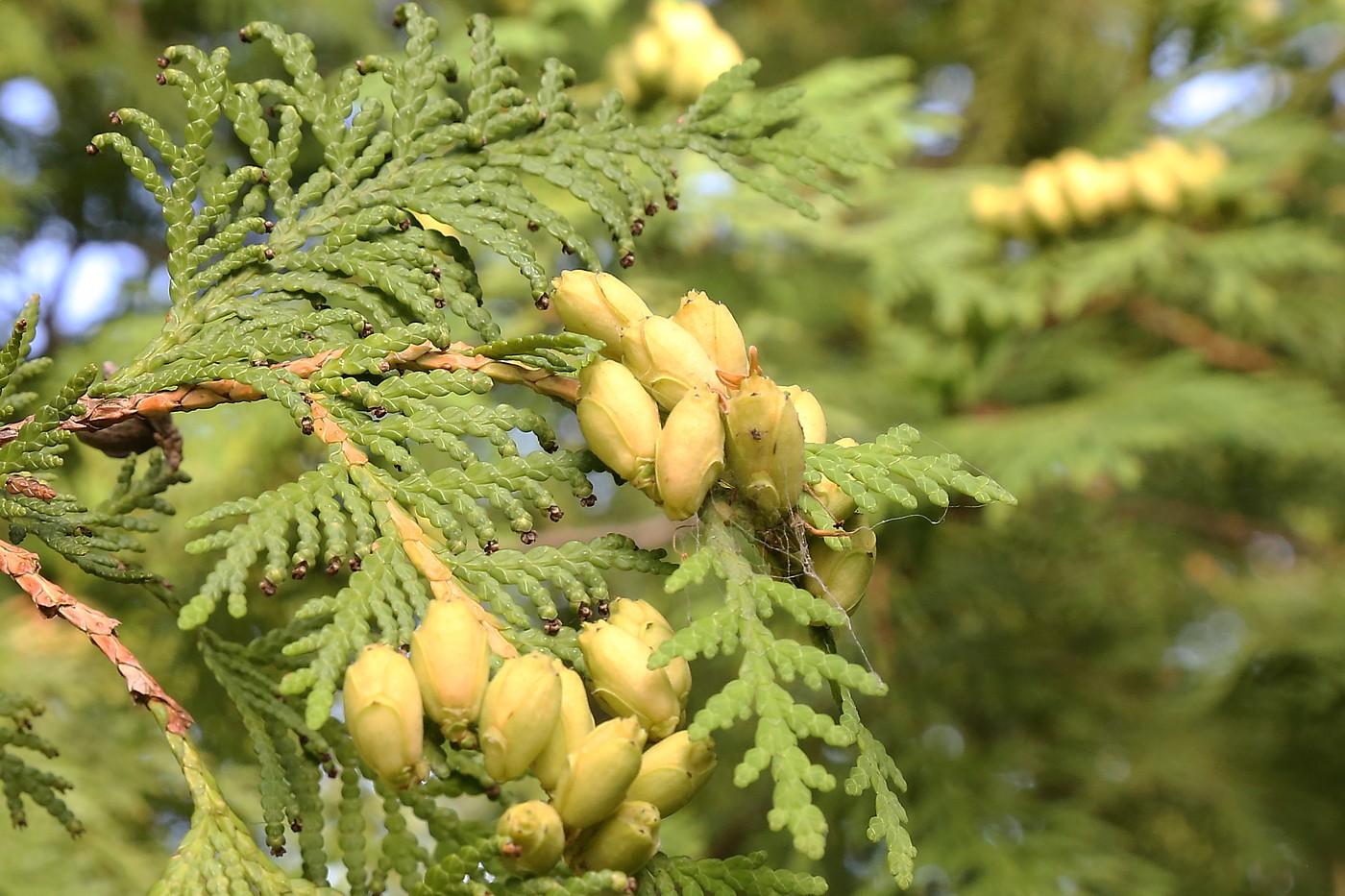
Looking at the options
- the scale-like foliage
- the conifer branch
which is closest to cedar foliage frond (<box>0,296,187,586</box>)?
the scale-like foliage

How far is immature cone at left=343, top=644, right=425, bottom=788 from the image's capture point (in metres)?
0.62

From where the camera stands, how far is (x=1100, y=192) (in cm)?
250

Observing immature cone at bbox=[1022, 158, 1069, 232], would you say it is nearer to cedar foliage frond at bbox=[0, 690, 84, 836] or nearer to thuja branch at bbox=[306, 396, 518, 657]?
thuja branch at bbox=[306, 396, 518, 657]

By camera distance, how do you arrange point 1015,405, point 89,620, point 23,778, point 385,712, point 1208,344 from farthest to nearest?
point 1208,344 < point 1015,405 < point 23,778 < point 89,620 < point 385,712

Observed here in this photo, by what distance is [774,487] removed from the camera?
701 millimetres

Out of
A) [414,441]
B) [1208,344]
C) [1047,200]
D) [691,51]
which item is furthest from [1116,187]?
[414,441]

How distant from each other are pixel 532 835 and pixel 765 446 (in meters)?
0.25

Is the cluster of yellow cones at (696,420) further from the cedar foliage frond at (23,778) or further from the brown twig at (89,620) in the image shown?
the cedar foliage frond at (23,778)

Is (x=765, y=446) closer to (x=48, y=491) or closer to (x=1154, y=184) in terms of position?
(x=48, y=491)

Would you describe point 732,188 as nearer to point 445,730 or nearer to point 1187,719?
point 1187,719

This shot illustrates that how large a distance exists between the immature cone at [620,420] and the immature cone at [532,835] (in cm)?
20

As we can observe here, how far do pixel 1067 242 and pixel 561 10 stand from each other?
1208mm

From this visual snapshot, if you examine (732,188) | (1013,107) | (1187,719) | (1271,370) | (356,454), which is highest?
(356,454)

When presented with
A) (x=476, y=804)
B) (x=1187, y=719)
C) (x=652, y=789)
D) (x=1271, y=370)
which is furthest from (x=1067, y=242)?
(x=652, y=789)
